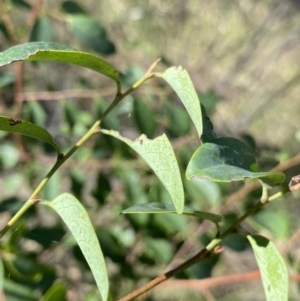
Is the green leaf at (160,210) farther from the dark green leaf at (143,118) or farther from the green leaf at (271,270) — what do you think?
the dark green leaf at (143,118)

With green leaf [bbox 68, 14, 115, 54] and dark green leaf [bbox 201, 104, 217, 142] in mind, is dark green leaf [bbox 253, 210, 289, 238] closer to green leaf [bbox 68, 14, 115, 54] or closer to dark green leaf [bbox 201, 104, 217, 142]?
green leaf [bbox 68, 14, 115, 54]

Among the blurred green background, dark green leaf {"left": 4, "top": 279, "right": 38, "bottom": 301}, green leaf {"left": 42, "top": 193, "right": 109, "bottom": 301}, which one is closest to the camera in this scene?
green leaf {"left": 42, "top": 193, "right": 109, "bottom": 301}

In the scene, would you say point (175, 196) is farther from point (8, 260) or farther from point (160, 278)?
point (8, 260)

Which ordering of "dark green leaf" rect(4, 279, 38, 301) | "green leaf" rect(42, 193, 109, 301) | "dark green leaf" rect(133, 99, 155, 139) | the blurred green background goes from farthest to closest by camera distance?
"dark green leaf" rect(133, 99, 155, 139) < the blurred green background < "dark green leaf" rect(4, 279, 38, 301) < "green leaf" rect(42, 193, 109, 301)

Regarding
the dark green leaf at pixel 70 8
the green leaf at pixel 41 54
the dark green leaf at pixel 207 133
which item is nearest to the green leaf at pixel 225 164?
the dark green leaf at pixel 207 133

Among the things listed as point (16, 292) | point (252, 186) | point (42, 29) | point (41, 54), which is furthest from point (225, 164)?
point (42, 29)

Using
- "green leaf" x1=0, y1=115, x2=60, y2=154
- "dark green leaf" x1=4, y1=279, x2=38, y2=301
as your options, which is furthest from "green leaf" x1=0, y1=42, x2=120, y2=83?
"dark green leaf" x1=4, y1=279, x2=38, y2=301
